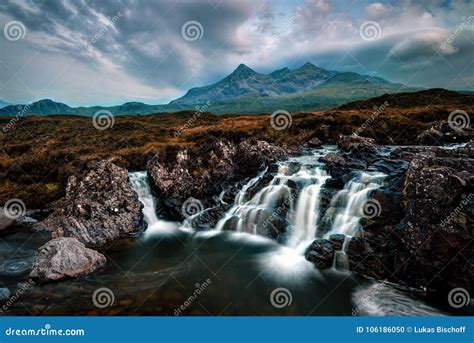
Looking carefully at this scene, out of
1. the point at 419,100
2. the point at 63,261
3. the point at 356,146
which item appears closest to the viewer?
the point at 63,261

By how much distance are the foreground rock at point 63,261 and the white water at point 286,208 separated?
9710mm

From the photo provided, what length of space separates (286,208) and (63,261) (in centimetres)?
1465

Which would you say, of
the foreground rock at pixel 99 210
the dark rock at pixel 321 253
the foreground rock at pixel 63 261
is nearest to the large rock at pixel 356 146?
the dark rock at pixel 321 253

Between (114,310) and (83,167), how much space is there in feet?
66.9

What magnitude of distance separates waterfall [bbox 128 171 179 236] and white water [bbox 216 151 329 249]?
505 cm

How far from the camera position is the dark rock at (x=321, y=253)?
1599 cm

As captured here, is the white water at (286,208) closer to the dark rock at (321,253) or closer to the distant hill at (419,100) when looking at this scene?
the dark rock at (321,253)

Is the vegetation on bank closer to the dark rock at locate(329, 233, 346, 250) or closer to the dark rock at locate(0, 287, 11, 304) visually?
the dark rock at locate(0, 287, 11, 304)

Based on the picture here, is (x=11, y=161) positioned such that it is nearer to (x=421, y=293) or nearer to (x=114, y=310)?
(x=114, y=310)

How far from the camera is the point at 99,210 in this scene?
21.4 meters

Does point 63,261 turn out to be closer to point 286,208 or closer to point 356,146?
point 286,208

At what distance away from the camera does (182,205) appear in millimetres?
25438

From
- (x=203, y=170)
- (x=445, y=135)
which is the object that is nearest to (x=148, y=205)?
(x=203, y=170)

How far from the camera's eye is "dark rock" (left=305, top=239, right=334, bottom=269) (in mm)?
15992
